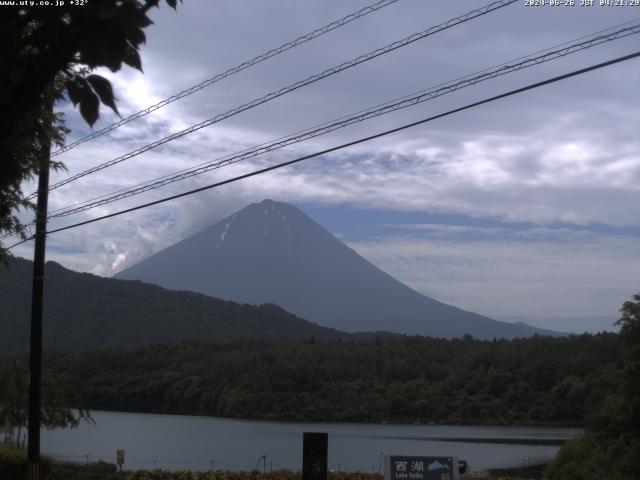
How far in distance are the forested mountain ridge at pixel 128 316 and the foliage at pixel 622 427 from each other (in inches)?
3358

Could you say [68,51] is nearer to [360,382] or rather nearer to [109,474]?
[109,474]

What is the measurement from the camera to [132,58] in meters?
4.03

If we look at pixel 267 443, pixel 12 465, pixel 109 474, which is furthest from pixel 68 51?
pixel 267 443

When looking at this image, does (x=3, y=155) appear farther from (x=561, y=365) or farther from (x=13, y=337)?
(x=13, y=337)

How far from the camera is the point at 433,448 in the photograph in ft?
136

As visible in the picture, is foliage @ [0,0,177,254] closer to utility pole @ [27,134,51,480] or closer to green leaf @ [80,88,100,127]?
green leaf @ [80,88,100,127]

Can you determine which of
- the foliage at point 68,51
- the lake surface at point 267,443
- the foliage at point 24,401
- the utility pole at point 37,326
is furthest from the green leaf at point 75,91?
the lake surface at point 267,443

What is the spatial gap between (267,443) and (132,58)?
44.6 m

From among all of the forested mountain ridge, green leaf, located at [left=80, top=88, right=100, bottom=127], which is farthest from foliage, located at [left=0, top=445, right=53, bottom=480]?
the forested mountain ridge

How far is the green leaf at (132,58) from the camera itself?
3.98 m

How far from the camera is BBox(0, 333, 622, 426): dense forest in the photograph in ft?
206

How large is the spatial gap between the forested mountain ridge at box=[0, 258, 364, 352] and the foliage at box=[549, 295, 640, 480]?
85.3 metres

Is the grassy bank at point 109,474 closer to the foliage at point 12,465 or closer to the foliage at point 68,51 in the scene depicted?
the foliage at point 12,465

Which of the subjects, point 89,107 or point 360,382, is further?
point 360,382
